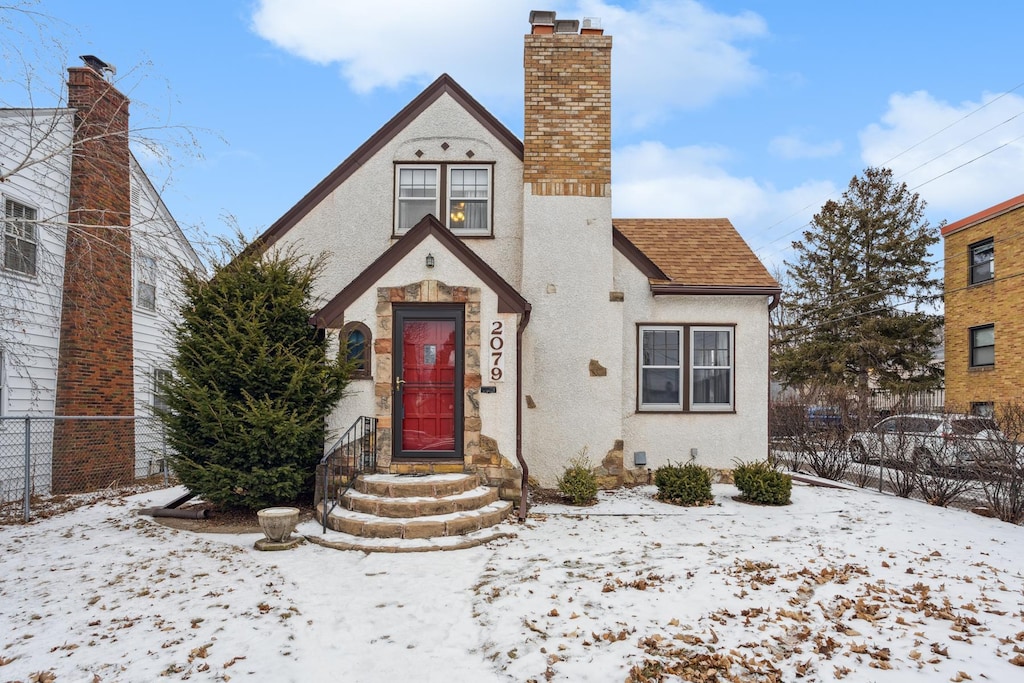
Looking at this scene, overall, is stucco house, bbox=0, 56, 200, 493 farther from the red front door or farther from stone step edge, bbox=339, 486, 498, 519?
stone step edge, bbox=339, 486, 498, 519

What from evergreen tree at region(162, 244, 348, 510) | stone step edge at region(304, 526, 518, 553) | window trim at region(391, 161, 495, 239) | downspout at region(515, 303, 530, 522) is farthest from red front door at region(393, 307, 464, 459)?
window trim at region(391, 161, 495, 239)

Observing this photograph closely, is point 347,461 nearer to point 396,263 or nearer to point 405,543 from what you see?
point 405,543

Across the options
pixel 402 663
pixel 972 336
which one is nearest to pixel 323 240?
pixel 402 663

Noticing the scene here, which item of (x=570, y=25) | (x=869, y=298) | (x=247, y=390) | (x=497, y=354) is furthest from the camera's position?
(x=869, y=298)

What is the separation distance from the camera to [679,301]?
34.6 feet

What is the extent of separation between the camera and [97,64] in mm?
11367

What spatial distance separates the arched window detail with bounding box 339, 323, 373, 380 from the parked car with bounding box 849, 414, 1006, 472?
9.04 metres

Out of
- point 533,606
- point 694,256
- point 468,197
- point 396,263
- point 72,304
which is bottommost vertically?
point 533,606

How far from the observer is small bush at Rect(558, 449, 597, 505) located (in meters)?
8.84

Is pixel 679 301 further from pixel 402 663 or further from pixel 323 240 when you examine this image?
→ pixel 402 663

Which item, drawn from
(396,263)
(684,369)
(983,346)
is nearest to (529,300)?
(396,263)

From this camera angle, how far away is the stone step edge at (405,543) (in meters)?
6.57

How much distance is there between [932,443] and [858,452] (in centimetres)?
252

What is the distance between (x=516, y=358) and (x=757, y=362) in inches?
191
